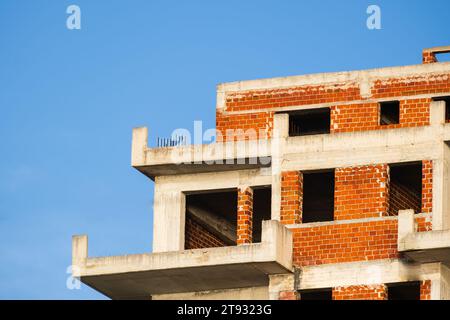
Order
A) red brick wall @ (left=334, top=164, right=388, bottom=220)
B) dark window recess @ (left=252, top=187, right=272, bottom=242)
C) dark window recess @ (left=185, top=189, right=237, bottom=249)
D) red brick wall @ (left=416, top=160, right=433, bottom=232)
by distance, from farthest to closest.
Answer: dark window recess @ (left=252, top=187, right=272, bottom=242) → dark window recess @ (left=185, top=189, right=237, bottom=249) → red brick wall @ (left=334, top=164, right=388, bottom=220) → red brick wall @ (left=416, top=160, right=433, bottom=232)

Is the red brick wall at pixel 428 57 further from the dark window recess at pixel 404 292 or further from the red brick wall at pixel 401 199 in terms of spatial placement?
the dark window recess at pixel 404 292

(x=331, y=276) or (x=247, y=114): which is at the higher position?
(x=247, y=114)

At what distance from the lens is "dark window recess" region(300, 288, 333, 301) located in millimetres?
69812

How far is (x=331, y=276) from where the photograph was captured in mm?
69312

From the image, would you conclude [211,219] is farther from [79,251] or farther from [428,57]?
[428,57]

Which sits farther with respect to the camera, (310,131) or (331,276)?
(310,131)

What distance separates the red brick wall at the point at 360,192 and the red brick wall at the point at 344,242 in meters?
0.42

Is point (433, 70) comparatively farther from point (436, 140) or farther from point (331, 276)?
point (331, 276)

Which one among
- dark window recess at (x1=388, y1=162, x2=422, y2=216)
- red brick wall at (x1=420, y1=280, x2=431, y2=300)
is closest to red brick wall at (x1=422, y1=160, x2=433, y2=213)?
dark window recess at (x1=388, y1=162, x2=422, y2=216)

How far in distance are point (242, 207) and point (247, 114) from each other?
301cm

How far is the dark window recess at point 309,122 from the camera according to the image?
72.4 metres

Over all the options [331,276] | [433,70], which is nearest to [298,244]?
[331,276]

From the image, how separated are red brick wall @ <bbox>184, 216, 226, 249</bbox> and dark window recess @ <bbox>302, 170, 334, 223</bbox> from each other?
279 centimetres

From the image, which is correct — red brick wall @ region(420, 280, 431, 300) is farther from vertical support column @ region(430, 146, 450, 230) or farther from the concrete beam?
vertical support column @ region(430, 146, 450, 230)
